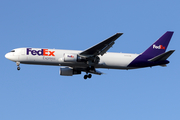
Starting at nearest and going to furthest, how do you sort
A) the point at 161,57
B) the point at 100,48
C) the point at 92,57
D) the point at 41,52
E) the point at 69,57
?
the point at 100,48, the point at 69,57, the point at 92,57, the point at 41,52, the point at 161,57

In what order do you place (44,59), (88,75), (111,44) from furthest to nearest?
(88,75)
(44,59)
(111,44)

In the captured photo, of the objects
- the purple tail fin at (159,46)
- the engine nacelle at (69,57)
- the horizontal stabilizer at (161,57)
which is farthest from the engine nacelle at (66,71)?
the horizontal stabilizer at (161,57)

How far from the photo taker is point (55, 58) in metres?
43.0

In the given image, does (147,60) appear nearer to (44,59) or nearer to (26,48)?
(44,59)

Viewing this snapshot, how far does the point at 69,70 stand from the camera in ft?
156

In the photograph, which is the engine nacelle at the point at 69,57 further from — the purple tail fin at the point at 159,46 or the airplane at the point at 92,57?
the purple tail fin at the point at 159,46

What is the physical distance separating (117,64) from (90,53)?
507 centimetres

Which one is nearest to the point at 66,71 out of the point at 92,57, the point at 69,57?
the point at 69,57

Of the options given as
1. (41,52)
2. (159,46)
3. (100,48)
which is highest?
(159,46)

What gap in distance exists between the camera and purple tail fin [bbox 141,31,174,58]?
153ft

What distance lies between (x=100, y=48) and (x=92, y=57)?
2.36 meters

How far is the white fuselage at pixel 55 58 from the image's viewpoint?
43.0 meters

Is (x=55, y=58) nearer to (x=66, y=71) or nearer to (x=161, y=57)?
(x=66, y=71)

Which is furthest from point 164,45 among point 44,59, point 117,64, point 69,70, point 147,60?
point 44,59
